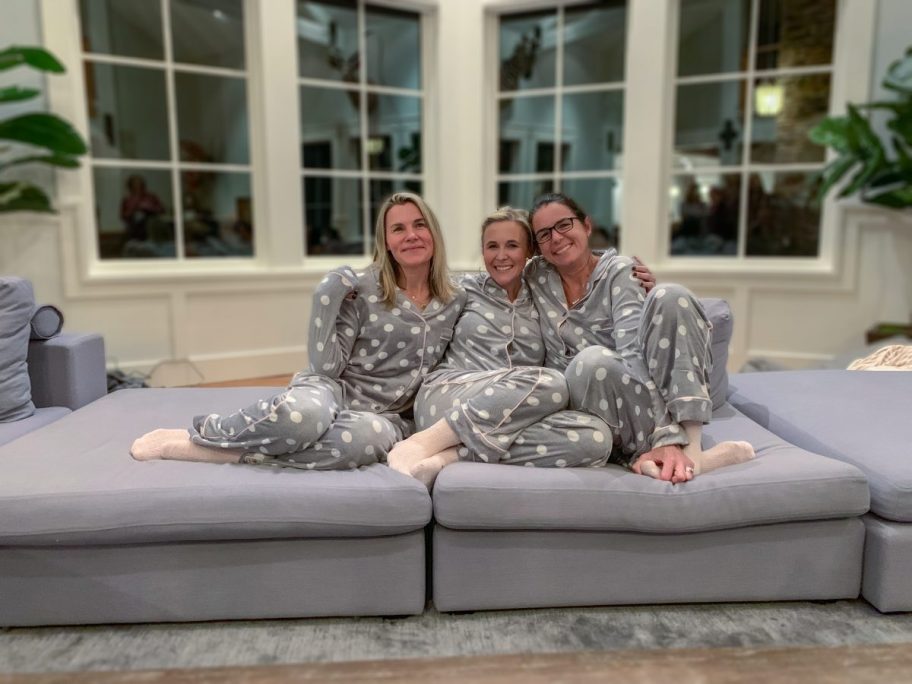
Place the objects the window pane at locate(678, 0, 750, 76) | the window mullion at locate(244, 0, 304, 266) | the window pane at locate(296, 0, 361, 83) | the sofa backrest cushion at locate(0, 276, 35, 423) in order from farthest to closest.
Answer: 1. the window pane at locate(296, 0, 361, 83)
2. the window pane at locate(678, 0, 750, 76)
3. the window mullion at locate(244, 0, 304, 266)
4. the sofa backrest cushion at locate(0, 276, 35, 423)

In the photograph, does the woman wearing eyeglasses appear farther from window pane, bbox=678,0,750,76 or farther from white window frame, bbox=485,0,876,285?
window pane, bbox=678,0,750,76

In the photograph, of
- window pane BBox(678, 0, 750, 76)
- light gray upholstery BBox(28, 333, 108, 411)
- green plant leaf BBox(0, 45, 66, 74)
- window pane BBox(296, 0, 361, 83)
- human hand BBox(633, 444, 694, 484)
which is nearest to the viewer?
human hand BBox(633, 444, 694, 484)

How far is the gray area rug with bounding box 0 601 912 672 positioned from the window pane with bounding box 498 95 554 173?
356 centimetres

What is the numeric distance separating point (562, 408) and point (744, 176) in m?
3.22

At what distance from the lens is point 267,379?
4254 mm

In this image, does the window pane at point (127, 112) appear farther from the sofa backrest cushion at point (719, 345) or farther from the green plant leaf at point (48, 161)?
the sofa backrest cushion at point (719, 345)

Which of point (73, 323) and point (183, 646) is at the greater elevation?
point (73, 323)

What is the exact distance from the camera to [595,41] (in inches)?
176

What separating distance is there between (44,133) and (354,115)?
185 cm

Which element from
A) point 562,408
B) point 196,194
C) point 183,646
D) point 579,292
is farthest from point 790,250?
point 183,646

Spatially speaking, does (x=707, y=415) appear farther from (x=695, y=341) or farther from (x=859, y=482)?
(x=859, y=482)

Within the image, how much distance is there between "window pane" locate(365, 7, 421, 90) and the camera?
4.56 metres

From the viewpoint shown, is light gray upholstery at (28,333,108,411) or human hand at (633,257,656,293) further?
light gray upholstery at (28,333,108,411)

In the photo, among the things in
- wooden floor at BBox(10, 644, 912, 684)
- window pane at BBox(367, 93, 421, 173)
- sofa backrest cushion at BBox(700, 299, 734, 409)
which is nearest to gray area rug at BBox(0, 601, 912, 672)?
wooden floor at BBox(10, 644, 912, 684)
